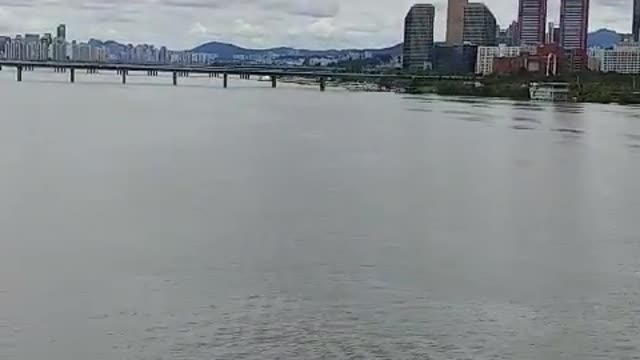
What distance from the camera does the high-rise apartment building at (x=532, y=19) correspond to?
3565 inches

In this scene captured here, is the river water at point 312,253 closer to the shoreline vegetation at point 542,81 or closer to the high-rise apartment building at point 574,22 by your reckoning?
the shoreline vegetation at point 542,81

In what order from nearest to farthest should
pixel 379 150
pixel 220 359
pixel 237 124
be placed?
1. pixel 220 359
2. pixel 379 150
3. pixel 237 124

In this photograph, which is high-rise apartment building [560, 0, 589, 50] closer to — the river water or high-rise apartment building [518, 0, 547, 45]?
high-rise apartment building [518, 0, 547, 45]

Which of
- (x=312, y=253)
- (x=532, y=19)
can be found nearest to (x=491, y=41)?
(x=532, y=19)

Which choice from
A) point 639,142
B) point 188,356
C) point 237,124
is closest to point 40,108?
point 237,124

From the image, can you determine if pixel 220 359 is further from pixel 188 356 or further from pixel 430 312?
pixel 430 312

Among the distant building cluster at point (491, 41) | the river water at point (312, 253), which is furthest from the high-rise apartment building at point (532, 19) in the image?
the river water at point (312, 253)

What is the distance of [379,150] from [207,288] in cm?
1168

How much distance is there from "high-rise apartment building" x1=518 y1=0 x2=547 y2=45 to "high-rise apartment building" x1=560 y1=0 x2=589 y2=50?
2747 mm

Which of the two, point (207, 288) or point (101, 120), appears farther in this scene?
point (101, 120)

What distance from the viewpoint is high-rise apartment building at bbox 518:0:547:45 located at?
90562mm

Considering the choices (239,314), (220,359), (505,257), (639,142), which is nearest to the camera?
(220,359)

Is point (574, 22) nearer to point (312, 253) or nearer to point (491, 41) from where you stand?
point (491, 41)

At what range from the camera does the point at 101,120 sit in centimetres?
2520
